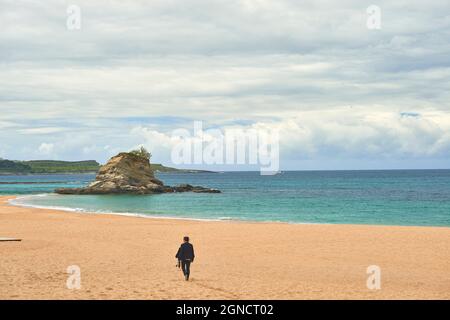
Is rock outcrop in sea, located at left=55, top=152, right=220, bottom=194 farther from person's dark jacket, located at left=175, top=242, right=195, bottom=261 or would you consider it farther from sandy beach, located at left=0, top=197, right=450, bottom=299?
person's dark jacket, located at left=175, top=242, right=195, bottom=261

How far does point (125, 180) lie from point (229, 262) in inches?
3232

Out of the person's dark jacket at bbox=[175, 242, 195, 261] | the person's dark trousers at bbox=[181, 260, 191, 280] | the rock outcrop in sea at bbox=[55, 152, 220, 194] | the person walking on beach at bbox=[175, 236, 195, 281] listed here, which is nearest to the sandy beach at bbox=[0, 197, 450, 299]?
the person's dark trousers at bbox=[181, 260, 191, 280]

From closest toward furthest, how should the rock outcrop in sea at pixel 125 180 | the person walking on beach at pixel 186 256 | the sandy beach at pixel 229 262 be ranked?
the sandy beach at pixel 229 262 → the person walking on beach at pixel 186 256 → the rock outcrop in sea at pixel 125 180

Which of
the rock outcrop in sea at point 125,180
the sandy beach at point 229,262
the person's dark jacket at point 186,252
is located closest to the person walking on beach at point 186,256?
the person's dark jacket at point 186,252

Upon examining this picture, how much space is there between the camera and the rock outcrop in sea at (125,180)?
102m

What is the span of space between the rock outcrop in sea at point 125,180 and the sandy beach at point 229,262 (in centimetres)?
6179

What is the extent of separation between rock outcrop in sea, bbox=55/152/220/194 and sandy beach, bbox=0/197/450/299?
203ft

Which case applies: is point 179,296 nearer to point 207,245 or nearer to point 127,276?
point 127,276

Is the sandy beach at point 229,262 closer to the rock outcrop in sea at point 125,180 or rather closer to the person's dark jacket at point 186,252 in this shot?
the person's dark jacket at point 186,252

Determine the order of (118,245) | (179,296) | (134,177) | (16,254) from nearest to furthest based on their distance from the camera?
(179,296) → (16,254) → (118,245) → (134,177)
